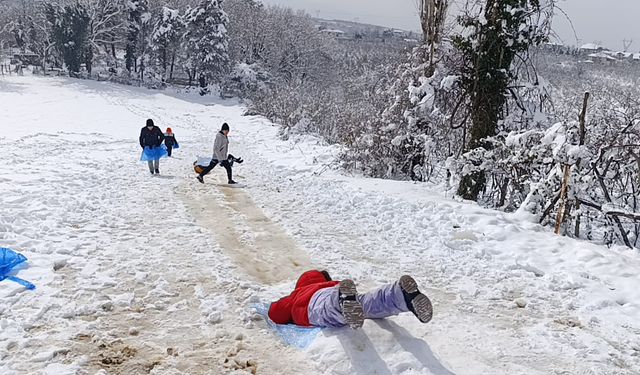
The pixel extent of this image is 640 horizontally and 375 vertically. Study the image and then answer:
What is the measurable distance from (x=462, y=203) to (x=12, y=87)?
137ft

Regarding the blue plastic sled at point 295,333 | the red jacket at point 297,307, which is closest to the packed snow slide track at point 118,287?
the blue plastic sled at point 295,333

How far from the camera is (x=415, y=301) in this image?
4.17 metres

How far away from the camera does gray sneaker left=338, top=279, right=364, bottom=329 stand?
4207mm

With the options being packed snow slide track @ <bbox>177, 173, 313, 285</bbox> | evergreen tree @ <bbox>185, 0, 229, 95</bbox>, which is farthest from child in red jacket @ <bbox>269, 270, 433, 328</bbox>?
evergreen tree @ <bbox>185, 0, 229, 95</bbox>

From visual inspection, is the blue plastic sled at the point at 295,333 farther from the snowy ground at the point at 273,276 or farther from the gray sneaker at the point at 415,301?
the gray sneaker at the point at 415,301

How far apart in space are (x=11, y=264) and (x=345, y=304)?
4012 mm

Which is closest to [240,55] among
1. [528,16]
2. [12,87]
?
[12,87]

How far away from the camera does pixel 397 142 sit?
13.2 metres

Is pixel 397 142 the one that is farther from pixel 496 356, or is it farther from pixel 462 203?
pixel 496 356

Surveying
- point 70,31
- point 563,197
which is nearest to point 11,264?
point 563,197

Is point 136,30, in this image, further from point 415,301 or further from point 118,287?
point 415,301

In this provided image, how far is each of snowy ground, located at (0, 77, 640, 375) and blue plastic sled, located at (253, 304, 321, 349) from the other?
96 millimetres

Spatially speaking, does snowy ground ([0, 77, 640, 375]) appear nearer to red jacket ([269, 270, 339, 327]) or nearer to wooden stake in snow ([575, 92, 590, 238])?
red jacket ([269, 270, 339, 327])

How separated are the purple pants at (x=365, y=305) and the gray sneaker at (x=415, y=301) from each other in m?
0.05
